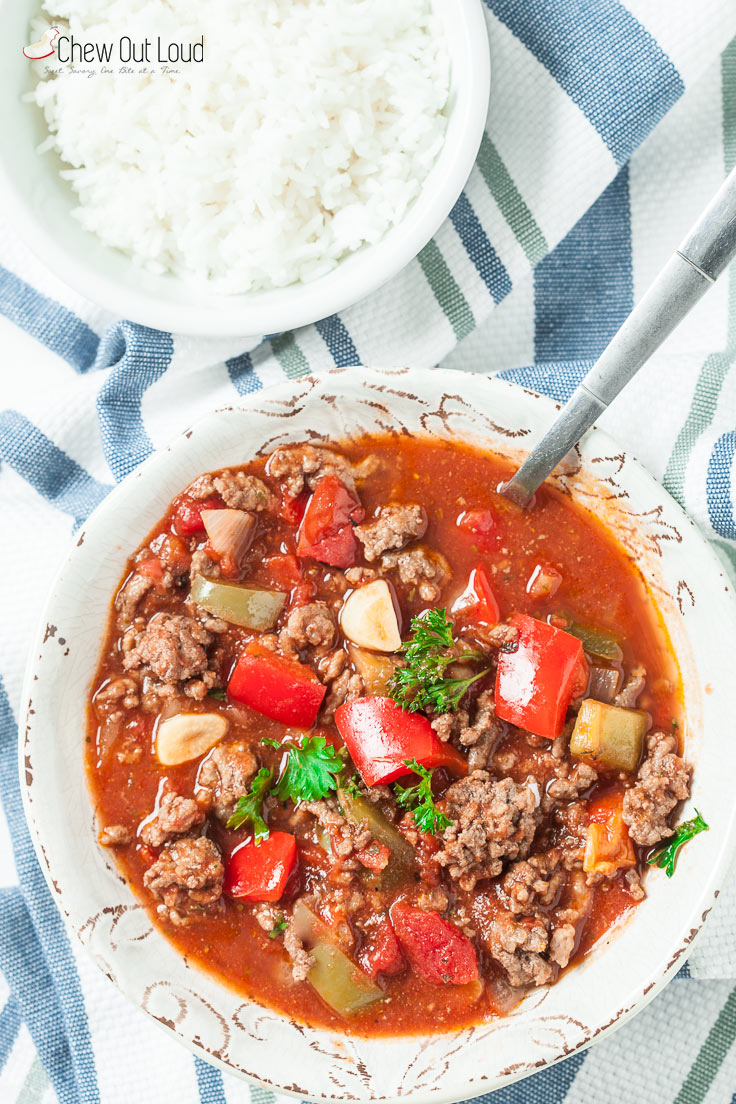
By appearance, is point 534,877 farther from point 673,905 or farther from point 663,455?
point 663,455

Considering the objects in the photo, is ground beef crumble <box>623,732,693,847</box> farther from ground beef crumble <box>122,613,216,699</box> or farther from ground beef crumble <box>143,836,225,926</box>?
ground beef crumble <box>122,613,216,699</box>

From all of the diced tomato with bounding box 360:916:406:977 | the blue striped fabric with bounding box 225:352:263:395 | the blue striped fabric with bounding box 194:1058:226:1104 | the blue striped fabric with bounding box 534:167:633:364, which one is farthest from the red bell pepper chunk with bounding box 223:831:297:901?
the blue striped fabric with bounding box 534:167:633:364

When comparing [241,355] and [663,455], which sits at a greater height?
[663,455]

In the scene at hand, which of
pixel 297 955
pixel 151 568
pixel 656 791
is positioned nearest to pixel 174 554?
pixel 151 568

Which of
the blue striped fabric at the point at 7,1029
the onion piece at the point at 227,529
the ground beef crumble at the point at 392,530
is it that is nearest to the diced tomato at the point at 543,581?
the ground beef crumble at the point at 392,530

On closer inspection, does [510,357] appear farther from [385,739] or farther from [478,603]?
[385,739]

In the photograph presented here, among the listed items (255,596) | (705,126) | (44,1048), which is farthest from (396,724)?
(705,126)
